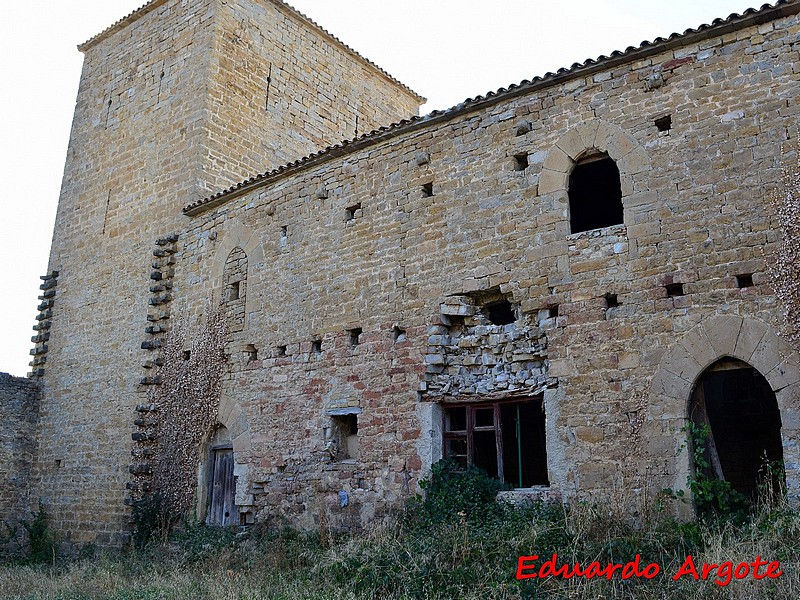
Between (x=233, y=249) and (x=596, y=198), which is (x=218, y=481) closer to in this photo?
(x=233, y=249)

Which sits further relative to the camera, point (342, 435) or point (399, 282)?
point (342, 435)

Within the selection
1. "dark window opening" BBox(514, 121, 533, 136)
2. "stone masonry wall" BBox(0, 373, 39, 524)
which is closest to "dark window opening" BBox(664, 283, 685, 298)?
→ "dark window opening" BBox(514, 121, 533, 136)

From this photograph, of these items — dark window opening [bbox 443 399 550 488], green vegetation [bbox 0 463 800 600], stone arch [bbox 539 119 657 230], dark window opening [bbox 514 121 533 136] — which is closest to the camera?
green vegetation [bbox 0 463 800 600]

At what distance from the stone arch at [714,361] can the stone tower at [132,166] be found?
8728 mm

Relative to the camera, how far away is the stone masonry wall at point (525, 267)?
7.52 meters

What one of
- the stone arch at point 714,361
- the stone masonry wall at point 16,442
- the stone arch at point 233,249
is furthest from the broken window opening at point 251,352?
the stone arch at point 714,361

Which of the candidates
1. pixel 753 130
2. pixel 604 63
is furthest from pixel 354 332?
pixel 753 130

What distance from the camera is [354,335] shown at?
1012cm

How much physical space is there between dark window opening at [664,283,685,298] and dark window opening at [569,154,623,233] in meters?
2.63

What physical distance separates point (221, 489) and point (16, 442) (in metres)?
5.28

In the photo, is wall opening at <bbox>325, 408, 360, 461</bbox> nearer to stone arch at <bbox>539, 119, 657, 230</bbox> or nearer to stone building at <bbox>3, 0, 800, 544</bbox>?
stone building at <bbox>3, 0, 800, 544</bbox>

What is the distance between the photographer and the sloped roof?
7.68 m

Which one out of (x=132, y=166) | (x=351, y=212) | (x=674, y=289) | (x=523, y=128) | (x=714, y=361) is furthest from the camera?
(x=132, y=166)

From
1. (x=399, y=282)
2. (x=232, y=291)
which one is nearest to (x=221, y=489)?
(x=232, y=291)
